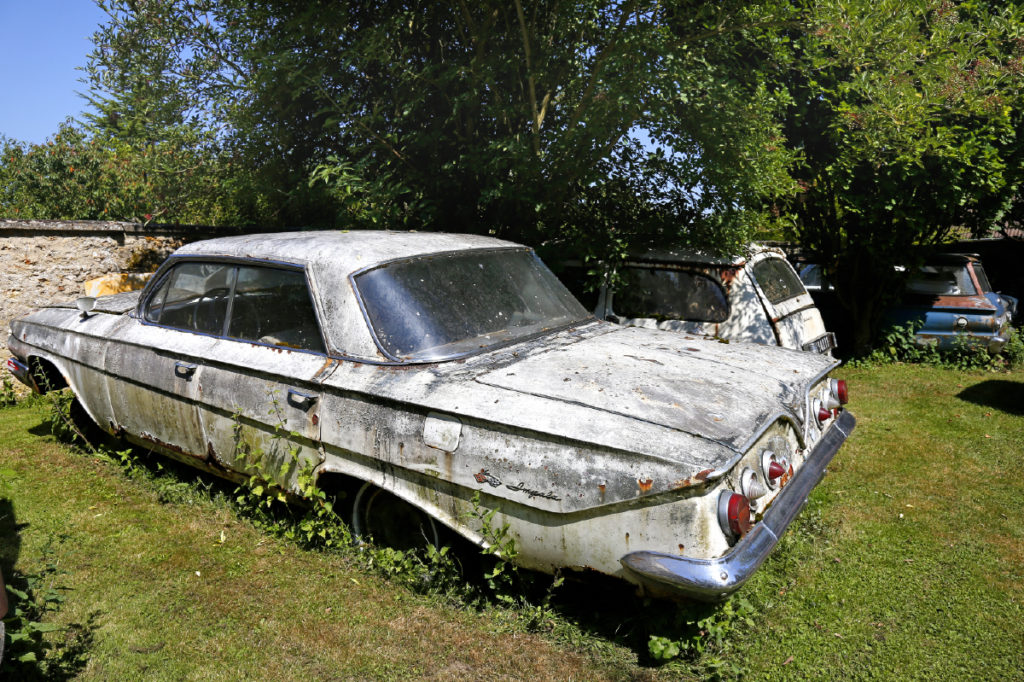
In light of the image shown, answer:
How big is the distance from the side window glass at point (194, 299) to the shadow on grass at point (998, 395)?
22.5ft

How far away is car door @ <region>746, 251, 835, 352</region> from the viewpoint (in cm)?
577

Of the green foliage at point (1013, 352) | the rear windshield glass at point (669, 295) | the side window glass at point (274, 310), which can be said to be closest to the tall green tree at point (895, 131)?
the green foliage at point (1013, 352)

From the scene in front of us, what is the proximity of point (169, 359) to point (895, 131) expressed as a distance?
6.42 m

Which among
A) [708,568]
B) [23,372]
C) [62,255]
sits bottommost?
[708,568]

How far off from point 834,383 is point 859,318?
6125 millimetres

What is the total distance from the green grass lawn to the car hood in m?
0.71

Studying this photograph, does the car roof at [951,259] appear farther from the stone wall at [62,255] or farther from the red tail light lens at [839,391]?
the stone wall at [62,255]

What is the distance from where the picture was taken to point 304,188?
6.83 m

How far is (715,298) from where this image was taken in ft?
19.5

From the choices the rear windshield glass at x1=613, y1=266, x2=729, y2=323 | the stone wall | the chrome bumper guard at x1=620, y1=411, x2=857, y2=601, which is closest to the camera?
the chrome bumper guard at x1=620, y1=411, x2=857, y2=601

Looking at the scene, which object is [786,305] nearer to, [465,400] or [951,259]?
[465,400]

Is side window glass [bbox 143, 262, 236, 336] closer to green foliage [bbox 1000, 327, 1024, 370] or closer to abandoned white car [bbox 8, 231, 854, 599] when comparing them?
abandoned white car [bbox 8, 231, 854, 599]

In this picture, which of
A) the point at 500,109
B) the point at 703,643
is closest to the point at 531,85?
the point at 500,109

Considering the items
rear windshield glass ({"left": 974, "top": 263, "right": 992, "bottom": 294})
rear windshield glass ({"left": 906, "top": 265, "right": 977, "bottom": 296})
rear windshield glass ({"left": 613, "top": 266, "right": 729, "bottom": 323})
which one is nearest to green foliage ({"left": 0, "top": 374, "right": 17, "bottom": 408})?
rear windshield glass ({"left": 613, "top": 266, "right": 729, "bottom": 323})
